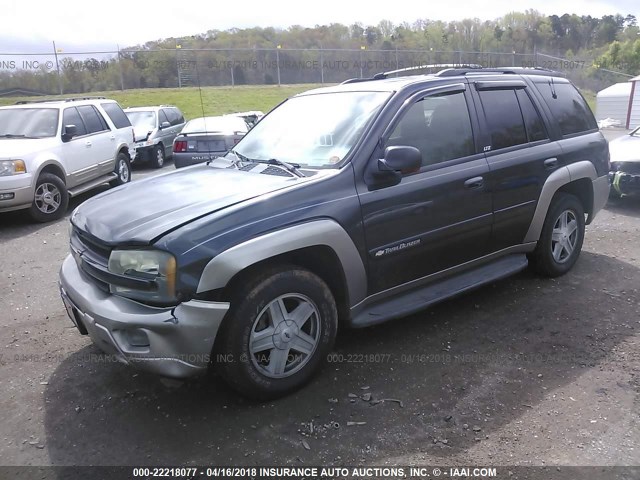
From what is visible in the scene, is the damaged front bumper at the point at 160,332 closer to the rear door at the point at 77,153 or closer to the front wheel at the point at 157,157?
the rear door at the point at 77,153

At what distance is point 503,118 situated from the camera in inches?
175

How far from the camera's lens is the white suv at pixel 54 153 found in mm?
7660

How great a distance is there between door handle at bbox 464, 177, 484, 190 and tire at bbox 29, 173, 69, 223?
21.8 feet

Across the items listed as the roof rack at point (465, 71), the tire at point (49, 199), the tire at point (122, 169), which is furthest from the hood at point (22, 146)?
the roof rack at point (465, 71)

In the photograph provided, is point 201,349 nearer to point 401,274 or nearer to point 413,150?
point 401,274

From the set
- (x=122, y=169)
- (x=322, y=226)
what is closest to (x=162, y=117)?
(x=122, y=169)

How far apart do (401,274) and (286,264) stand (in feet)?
3.06

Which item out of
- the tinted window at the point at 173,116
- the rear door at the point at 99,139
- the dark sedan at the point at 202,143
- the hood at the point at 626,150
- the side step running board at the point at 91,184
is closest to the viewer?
the hood at the point at 626,150

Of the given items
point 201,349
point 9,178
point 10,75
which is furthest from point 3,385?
point 10,75

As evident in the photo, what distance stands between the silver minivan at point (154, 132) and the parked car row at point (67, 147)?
7.39ft

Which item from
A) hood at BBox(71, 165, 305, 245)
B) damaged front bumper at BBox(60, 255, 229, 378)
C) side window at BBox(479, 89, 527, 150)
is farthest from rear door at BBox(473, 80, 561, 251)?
damaged front bumper at BBox(60, 255, 229, 378)

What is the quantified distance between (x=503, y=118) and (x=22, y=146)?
7.08 metres

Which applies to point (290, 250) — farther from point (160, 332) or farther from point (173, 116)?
point (173, 116)

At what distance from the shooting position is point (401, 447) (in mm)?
2783
